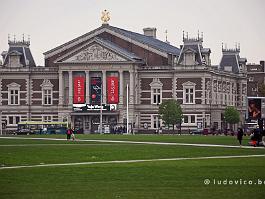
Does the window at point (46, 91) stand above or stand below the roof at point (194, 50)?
below

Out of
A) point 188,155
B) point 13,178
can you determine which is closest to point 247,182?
point 13,178

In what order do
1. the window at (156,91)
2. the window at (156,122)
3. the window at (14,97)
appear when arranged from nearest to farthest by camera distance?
the window at (156,122), the window at (156,91), the window at (14,97)

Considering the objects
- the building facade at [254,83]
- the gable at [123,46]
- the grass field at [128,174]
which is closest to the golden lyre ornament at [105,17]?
the gable at [123,46]

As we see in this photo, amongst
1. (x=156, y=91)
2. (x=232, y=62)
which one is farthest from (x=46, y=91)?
(x=232, y=62)

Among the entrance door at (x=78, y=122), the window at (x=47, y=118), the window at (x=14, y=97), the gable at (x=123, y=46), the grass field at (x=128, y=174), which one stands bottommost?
the grass field at (x=128, y=174)

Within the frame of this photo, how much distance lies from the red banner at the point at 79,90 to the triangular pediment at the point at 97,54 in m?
2.84

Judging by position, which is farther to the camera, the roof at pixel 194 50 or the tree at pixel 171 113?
the roof at pixel 194 50

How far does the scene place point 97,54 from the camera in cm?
13888

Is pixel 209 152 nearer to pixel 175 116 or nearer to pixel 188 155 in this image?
pixel 188 155

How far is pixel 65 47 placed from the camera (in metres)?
144

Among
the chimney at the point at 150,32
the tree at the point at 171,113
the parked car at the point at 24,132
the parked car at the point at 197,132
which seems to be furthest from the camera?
the chimney at the point at 150,32

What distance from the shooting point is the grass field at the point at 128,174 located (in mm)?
34469

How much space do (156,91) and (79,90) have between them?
11456mm

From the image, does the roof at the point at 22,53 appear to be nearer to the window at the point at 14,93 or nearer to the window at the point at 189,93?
the window at the point at 14,93
